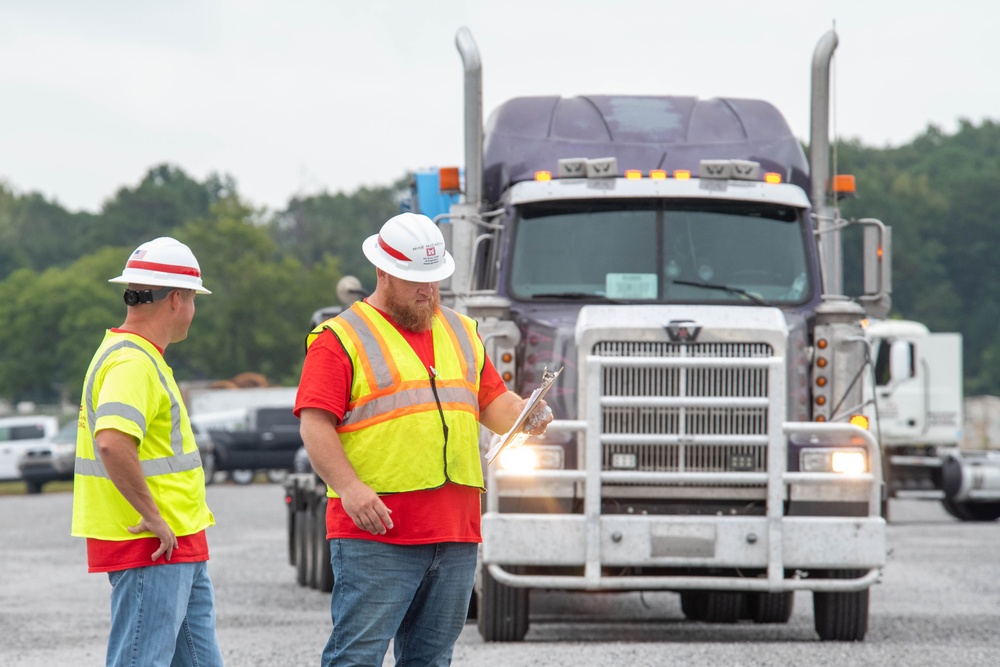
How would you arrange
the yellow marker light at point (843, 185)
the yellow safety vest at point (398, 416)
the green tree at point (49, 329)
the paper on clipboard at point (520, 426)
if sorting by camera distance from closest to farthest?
1. the yellow safety vest at point (398, 416)
2. the paper on clipboard at point (520, 426)
3. the yellow marker light at point (843, 185)
4. the green tree at point (49, 329)

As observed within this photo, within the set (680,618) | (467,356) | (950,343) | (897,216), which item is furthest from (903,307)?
(467,356)

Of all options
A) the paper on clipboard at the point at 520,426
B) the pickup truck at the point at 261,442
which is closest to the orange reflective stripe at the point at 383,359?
the paper on clipboard at the point at 520,426

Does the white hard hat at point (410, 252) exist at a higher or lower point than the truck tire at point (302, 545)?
higher

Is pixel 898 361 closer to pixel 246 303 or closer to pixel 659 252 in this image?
pixel 659 252

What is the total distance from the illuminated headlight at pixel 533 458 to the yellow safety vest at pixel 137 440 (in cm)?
491

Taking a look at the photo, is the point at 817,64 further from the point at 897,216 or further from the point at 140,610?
the point at 897,216

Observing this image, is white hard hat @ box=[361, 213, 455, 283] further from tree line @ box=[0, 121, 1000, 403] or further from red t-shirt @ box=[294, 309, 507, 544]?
tree line @ box=[0, 121, 1000, 403]

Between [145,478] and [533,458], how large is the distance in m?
5.25

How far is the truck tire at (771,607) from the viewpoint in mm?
12672

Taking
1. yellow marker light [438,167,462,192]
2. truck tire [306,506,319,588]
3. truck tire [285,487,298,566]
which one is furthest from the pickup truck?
yellow marker light [438,167,462,192]

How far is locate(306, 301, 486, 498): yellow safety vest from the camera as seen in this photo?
580 cm

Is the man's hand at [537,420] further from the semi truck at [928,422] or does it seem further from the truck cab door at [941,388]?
the truck cab door at [941,388]

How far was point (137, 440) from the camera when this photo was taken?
557cm

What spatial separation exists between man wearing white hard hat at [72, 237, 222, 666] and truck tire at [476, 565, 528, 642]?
513 centimetres
